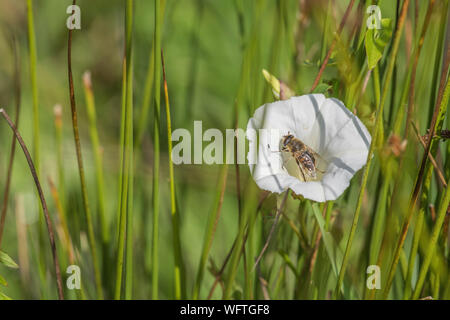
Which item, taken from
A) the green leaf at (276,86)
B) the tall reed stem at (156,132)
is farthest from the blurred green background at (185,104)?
the tall reed stem at (156,132)

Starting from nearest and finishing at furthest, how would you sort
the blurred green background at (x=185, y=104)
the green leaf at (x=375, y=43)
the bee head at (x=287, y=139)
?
the green leaf at (x=375, y=43)
the bee head at (x=287, y=139)
the blurred green background at (x=185, y=104)

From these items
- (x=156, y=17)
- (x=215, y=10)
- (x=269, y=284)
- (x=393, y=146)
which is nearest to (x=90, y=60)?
(x=215, y=10)

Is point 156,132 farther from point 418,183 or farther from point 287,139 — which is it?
point 418,183

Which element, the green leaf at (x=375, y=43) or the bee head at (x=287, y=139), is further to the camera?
the bee head at (x=287, y=139)

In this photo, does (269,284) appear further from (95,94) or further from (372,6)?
(95,94)

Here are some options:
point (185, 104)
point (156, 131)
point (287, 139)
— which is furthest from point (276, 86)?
point (185, 104)

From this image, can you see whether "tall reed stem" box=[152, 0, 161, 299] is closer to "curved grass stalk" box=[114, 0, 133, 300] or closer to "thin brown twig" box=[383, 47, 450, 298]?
"curved grass stalk" box=[114, 0, 133, 300]

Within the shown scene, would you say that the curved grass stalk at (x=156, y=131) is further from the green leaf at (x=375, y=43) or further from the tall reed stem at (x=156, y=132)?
the green leaf at (x=375, y=43)
